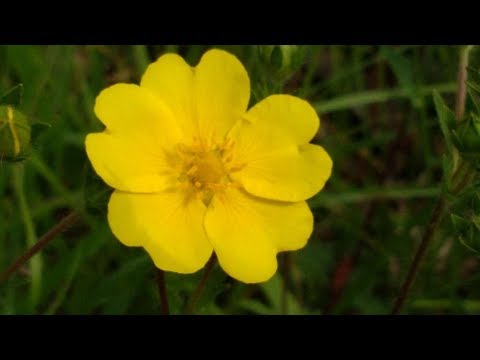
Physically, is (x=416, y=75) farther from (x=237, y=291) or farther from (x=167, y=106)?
(x=167, y=106)

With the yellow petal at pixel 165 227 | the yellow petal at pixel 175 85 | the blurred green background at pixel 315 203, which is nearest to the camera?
the yellow petal at pixel 165 227

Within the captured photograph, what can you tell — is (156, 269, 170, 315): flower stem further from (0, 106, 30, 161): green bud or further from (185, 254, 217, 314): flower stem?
(0, 106, 30, 161): green bud

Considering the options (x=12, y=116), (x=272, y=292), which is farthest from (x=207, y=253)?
(x=272, y=292)

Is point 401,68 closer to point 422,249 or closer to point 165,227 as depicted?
point 422,249

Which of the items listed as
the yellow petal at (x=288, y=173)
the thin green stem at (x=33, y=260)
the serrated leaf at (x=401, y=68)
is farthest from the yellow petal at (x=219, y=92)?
the serrated leaf at (x=401, y=68)

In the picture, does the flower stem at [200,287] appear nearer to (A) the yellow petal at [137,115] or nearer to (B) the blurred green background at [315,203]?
(B) the blurred green background at [315,203]
